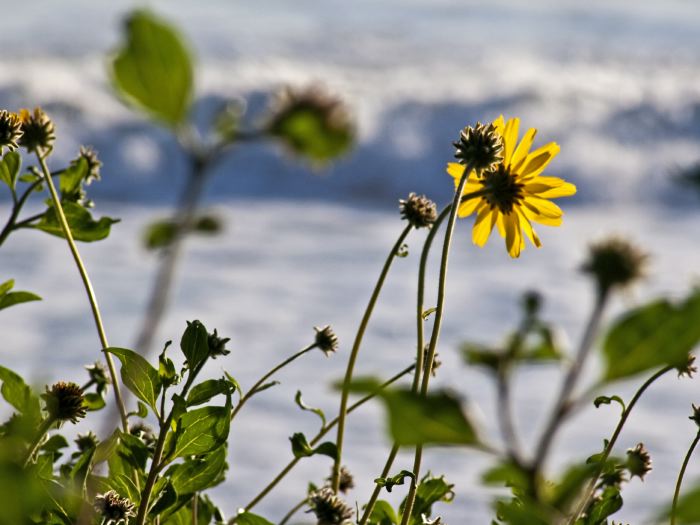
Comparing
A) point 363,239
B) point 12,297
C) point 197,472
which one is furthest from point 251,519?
point 363,239

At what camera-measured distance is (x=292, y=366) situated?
1.90m

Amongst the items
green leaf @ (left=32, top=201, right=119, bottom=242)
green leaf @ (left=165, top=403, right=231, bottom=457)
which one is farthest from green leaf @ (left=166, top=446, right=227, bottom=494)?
green leaf @ (left=32, top=201, right=119, bottom=242)

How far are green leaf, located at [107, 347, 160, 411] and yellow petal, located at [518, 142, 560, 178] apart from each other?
6.9 inches

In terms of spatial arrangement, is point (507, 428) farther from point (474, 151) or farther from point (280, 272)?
point (280, 272)

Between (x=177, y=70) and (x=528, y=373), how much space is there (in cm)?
174

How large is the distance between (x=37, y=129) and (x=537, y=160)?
21 cm

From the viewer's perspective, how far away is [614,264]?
330 millimetres

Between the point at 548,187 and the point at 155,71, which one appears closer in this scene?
the point at 155,71

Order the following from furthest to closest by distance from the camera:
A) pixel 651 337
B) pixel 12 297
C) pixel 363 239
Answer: pixel 363 239
pixel 12 297
pixel 651 337

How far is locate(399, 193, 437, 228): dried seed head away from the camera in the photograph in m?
0.45

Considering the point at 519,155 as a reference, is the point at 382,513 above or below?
below

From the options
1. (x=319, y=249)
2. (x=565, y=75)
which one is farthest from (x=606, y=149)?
(x=319, y=249)

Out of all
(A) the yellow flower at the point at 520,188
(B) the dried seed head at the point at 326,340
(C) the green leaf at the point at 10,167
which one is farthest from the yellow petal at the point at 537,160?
(C) the green leaf at the point at 10,167

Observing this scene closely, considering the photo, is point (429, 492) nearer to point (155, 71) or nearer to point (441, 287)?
point (441, 287)
